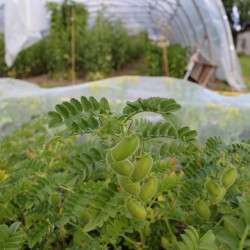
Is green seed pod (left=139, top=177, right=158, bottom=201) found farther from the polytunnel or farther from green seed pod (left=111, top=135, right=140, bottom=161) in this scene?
→ the polytunnel

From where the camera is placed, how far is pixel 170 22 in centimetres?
1116

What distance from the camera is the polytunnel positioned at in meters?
6.77

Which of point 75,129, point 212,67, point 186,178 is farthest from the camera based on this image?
point 212,67

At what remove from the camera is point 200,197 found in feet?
2.50

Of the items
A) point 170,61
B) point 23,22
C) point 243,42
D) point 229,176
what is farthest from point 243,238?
point 243,42

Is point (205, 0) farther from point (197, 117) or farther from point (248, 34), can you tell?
point (248, 34)

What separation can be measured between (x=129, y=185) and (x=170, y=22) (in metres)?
11.0

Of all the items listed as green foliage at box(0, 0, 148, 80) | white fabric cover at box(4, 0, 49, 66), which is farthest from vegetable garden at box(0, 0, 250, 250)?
green foliage at box(0, 0, 148, 80)

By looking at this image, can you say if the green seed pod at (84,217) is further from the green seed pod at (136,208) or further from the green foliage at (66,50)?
the green foliage at (66,50)

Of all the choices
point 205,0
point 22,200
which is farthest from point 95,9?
point 22,200

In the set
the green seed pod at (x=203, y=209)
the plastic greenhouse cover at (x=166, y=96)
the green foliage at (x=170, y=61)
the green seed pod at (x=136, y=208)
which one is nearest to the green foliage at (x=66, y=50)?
the green foliage at (x=170, y=61)

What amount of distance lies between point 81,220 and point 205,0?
7375 millimetres

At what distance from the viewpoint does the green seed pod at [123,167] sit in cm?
52

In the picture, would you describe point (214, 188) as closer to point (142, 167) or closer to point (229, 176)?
point (229, 176)
